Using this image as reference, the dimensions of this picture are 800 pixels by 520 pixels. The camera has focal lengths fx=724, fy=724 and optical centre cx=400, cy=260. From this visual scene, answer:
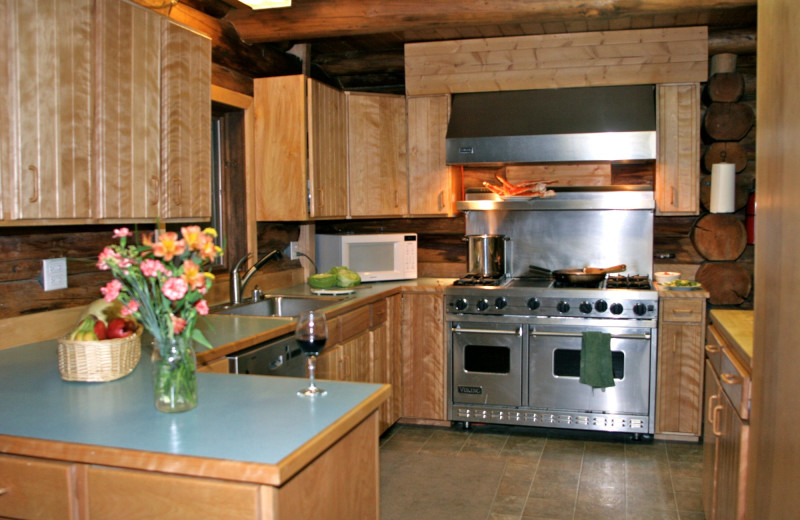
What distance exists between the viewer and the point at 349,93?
473 centimetres

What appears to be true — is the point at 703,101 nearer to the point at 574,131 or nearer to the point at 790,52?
the point at 574,131

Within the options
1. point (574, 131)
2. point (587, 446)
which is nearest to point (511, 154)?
point (574, 131)

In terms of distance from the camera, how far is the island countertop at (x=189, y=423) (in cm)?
152

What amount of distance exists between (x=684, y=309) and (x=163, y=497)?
3432mm

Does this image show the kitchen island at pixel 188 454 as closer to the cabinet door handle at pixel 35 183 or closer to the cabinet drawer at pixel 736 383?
the cabinet door handle at pixel 35 183

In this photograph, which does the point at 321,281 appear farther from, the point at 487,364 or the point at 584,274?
the point at 584,274

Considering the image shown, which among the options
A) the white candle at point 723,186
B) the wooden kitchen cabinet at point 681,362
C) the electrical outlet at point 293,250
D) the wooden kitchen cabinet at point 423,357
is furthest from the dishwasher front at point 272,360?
the white candle at point 723,186

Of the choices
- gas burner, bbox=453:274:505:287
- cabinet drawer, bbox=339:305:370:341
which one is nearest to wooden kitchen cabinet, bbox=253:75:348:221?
cabinet drawer, bbox=339:305:370:341

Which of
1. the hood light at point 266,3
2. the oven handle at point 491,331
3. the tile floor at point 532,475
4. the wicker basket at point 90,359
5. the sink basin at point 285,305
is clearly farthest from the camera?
the oven handle at point 491,331

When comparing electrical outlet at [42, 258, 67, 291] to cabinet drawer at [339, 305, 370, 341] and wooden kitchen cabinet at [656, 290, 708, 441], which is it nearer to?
cabinet drawer at [339, 305, 370, 341]

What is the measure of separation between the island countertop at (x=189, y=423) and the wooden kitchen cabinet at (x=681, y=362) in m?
2.70

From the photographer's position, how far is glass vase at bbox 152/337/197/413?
1.78 meters

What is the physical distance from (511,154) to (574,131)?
404mm

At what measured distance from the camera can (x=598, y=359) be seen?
418 cm
